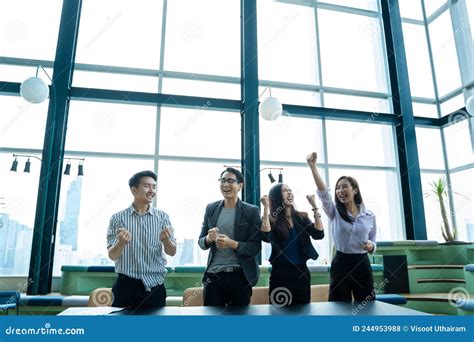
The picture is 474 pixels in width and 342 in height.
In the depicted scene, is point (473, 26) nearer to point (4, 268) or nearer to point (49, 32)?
point (49, 32)

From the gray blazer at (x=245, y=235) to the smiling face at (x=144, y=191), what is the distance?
15.2 inches

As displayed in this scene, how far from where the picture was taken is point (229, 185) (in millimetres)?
1959

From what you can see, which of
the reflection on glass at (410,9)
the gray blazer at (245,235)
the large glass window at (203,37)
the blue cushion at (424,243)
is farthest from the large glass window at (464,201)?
the gray blazer at (245,235)

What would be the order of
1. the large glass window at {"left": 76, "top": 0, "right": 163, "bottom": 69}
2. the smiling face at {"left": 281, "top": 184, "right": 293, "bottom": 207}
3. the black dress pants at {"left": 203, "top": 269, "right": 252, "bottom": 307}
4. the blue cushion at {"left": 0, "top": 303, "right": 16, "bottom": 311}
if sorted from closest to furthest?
the black dress pants at {"left": 203, "top": 269, "right": 252, "bottom": 307}, the smiling face at {"left": 281, "top": 184, "right": 293, "bottom": 207}, the blue cushion at {"left": 0, "top": 303, "right": 16, "bottom": 311}, the large glass window at {"left": 76, "top": 0, "right": 163, "bottom": 69}

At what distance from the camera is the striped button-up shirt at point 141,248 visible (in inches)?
65.4

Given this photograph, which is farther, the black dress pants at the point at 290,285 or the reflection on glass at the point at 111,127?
the reflection on glass at the point at 111,127

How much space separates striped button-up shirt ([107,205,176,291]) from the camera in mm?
1662

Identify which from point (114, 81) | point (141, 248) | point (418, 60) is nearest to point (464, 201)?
point (418, 60)

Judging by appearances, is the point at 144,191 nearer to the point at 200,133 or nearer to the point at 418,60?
the point at 200,133

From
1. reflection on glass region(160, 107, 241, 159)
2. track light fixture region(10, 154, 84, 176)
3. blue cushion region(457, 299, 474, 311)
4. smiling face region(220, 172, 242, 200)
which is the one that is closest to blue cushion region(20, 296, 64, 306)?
track light fixture region(10, 154, 84, 176)

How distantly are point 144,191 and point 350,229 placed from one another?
1.28 metres

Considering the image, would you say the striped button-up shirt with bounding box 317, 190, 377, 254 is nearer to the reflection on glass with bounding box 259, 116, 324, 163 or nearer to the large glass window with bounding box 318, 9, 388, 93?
the reflection on glass with bounding box 259, 116, 324, 163

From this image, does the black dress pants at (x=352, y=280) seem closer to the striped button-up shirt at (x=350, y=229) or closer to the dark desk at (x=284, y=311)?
the striped button-up shirt at (x=350, y=229)

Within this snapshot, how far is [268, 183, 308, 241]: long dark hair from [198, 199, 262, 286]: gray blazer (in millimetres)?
118
